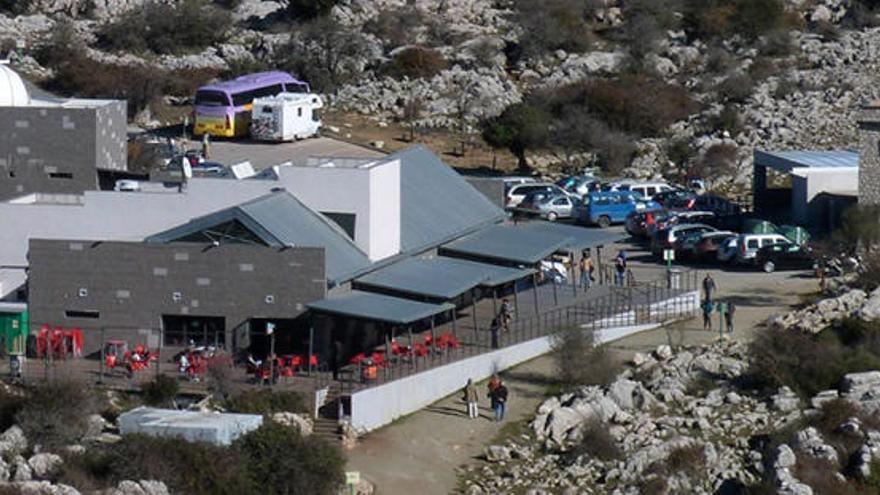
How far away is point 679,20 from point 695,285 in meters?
35.8

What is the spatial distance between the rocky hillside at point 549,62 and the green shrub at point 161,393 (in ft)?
97.6

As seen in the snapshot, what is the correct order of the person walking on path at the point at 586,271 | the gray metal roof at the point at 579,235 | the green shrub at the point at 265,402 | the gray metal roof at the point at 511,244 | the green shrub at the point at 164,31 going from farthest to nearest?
the green shrub at the point at 164,31 → the person walking on path at the point at 586,271 → the gray metal roof at the point at 579,235 → the gray metal roof at the point at 511,244 → the green shrub at the point at 265,402

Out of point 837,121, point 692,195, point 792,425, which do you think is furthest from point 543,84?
point 792,425

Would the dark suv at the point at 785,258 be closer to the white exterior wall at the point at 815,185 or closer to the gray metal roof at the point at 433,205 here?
the white exterior wall at the point at 815,185

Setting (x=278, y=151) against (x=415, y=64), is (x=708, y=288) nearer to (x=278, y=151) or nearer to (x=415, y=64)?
(x=278, y=151)

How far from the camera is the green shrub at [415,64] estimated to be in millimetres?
85188

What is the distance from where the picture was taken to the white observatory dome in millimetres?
60188

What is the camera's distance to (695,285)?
58781 millimetres

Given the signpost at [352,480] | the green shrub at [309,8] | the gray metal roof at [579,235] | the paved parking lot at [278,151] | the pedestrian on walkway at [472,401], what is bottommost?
the signpost at [352,480]

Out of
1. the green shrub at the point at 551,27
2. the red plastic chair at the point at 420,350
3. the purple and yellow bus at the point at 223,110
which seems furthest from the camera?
the green shrub at the point at 551,27

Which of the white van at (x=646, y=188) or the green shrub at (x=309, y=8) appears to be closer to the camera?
the white van at (x=646, y=188)

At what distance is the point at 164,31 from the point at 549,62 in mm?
12832

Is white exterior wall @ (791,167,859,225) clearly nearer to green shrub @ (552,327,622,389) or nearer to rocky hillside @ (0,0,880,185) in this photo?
rocky hillside @ (0,0,880,185)

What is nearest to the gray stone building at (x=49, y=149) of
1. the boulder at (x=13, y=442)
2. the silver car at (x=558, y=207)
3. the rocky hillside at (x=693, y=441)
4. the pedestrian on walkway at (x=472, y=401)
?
the pedestrian on walkway at (x=472, y=401)
